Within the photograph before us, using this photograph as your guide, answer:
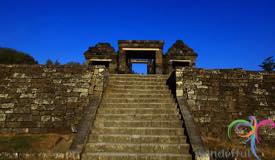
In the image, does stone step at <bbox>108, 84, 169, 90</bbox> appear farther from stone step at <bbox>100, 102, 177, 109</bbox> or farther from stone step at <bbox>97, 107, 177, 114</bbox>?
stone step at <bbox>97, 107, 177, 114</bbox>

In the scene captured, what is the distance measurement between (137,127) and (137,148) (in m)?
0.94

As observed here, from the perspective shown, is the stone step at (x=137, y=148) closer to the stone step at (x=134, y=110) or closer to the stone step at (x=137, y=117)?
the stone step at (x=137, y=117)

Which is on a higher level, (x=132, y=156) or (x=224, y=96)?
(x=224, y=96)

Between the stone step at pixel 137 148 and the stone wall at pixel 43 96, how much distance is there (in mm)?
1387

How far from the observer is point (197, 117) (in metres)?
7.23

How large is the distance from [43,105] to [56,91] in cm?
70

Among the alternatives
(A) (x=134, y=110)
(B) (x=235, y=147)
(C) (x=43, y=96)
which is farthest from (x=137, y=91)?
(B) (x=235, y=147)

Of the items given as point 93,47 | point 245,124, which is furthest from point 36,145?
point 93,47

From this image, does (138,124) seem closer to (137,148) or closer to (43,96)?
(137,148)

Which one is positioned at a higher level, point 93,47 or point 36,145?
point 93,47

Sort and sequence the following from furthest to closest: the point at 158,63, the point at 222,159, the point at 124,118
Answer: the point at 158,63
the point at 124,118
the point at 222,159

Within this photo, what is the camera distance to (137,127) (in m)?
6.62

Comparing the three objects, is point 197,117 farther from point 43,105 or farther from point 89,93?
point 43,105

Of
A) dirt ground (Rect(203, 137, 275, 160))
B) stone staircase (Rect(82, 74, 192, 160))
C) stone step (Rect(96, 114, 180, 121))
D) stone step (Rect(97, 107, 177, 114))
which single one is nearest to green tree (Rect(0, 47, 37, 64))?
stone staircase (Rect(82, 74, 192, 160))
